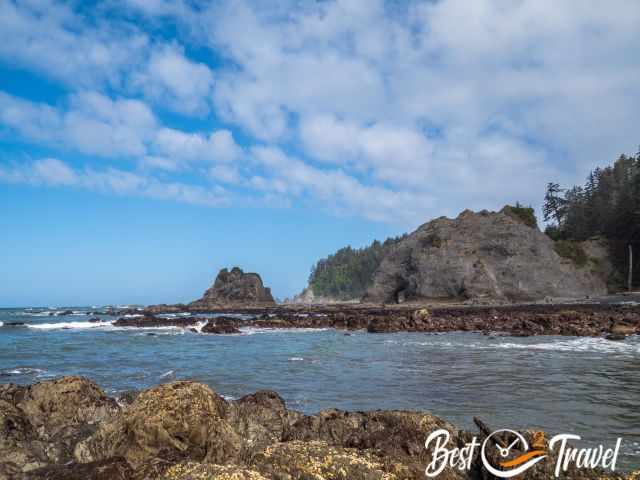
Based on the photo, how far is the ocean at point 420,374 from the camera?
28.8ft

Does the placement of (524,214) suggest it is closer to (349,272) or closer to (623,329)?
(623,329)

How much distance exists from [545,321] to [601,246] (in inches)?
2031

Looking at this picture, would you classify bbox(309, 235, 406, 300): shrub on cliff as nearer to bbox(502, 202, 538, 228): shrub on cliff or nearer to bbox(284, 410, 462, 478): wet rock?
bbox(502, 202, 538, 228): shrub on cliff

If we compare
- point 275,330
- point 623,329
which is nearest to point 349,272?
point 275,330

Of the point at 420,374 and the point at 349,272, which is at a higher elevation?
the point at 349,272

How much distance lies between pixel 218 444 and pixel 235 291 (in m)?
96.1

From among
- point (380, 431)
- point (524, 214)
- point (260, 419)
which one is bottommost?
point (260, 419)

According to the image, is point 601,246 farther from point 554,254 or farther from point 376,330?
point 376,330

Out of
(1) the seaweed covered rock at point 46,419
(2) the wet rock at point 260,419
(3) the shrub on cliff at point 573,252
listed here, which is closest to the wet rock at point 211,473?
(2) the wet rock at point 260,419

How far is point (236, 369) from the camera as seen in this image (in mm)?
16203

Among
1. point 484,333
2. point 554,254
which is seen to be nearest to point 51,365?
point 484,333

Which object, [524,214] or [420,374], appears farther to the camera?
[524,214]

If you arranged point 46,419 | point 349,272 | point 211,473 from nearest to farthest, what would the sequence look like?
point 211,473, point 46,419, point 349,272

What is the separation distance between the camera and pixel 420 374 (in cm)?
1382
